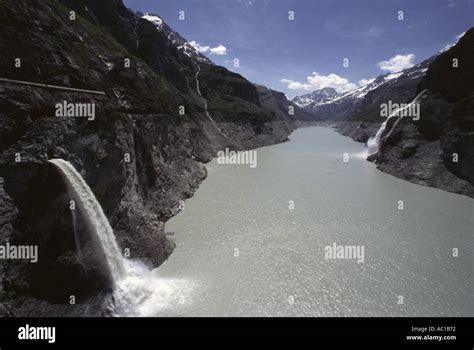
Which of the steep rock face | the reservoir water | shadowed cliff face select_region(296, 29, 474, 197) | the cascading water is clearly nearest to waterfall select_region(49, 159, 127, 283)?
the cascading water

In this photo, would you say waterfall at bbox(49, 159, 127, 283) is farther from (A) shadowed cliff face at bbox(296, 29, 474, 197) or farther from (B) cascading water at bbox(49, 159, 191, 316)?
(A) shadowed cliff face at bbox(296, 29, 474, 197)

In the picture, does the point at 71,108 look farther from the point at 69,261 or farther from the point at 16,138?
the point at 69,261

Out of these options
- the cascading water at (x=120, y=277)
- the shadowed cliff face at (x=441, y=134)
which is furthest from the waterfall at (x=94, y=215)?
the shadowed cliff face at (x=441, y=134)

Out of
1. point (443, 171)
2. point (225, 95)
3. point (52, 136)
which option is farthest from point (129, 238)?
point (225, 95)

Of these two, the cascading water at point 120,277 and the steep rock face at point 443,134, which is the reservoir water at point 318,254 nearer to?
the cascading water at point 120,277

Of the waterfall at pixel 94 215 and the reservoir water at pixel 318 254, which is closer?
the waterfall at pixel 94 215
